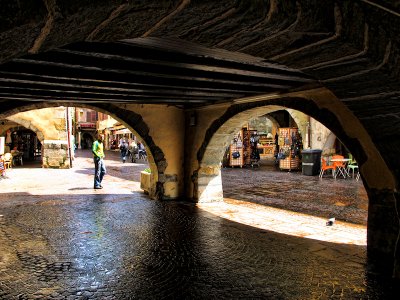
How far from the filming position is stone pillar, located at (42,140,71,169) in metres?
15.1

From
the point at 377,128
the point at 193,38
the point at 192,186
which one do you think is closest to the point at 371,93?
the point at 377,128

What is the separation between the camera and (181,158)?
8.34 meters

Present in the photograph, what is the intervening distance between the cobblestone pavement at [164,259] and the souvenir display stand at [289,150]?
924cm

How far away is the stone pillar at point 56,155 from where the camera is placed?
49.7 feet

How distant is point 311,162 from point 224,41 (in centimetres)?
1222

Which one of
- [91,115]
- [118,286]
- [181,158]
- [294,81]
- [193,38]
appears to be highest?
[91,115]

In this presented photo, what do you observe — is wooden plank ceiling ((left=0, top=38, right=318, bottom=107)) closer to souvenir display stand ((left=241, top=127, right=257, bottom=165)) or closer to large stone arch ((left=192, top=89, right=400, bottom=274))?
large stone arch ((left=192, top=89, right=400, bottom=274))

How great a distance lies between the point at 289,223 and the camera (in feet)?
19.2

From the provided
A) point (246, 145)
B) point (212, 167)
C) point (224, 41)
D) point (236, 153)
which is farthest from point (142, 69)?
point (246, 145)

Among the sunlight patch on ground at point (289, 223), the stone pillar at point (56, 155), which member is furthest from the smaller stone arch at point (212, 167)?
the stone pillar at point (56, 155)

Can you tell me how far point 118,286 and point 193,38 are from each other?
2531mm

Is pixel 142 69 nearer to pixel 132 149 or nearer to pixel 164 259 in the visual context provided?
pixel 164 259

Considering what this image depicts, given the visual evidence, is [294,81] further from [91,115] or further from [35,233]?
[91,115]

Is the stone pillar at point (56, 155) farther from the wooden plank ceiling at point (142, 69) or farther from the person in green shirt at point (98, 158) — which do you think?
the wooden plank ceiling at point (142, 69)
